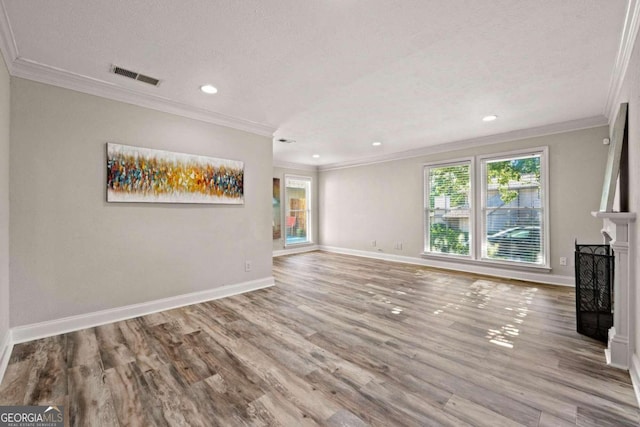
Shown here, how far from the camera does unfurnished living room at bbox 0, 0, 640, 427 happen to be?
1.72m

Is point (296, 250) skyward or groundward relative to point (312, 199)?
groundward

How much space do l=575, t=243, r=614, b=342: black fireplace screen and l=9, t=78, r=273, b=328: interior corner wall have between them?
3.95m

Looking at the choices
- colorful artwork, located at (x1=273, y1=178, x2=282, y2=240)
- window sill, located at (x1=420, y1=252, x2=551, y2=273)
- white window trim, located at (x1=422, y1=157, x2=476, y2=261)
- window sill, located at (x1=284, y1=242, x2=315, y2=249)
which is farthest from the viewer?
window sill, located at (x1=284, y1=242, x2=315, y2=249)

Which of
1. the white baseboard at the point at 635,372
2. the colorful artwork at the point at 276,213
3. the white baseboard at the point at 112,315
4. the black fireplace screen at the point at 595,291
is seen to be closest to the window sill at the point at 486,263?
the black fireplace screen at the point at 595,291

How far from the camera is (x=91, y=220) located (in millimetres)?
2715

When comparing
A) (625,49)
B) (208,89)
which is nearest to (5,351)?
(208,89)

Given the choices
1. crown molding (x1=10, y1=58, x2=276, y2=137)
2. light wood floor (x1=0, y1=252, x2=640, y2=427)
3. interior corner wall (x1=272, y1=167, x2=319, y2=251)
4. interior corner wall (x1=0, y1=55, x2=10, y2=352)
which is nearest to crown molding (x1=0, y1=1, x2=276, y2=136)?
crown molding (x1=10, y1=58, x2=276, y2=137)

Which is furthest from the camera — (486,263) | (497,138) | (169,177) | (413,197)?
(413,197)

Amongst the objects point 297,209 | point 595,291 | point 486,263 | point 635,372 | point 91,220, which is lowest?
point 635,372

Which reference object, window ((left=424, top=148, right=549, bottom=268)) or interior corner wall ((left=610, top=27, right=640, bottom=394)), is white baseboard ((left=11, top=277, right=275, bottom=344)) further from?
window ((left=424, top=148, right=549, bottom=268))

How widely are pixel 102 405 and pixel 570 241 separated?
18.9 ft

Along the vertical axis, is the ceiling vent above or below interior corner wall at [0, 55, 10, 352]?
above

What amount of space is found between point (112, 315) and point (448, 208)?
551 centimetres

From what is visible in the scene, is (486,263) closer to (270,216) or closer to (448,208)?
(448,208)
